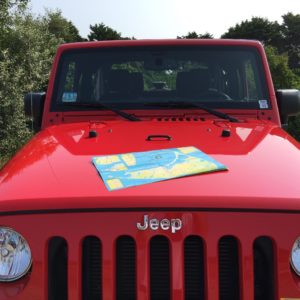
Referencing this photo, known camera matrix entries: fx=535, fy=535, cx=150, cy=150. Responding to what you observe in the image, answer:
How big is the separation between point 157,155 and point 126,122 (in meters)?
0.96

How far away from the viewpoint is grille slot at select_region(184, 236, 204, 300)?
2.14 meters

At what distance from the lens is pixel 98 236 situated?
6.89ft

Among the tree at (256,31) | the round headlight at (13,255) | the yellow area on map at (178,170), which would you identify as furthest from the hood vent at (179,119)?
the tree at (256,31)

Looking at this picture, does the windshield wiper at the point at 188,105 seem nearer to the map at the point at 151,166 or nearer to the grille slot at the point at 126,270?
the map at the point at 151,166

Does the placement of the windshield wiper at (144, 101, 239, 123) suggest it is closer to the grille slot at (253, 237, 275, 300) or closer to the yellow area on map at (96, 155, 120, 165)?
the yellow area on map at (96, 155, 120, 165)

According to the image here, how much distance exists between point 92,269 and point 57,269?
0.47 ft

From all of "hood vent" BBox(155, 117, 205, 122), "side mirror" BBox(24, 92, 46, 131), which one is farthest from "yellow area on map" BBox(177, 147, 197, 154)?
"side mirror" BBox(24, 92, 46, 131)

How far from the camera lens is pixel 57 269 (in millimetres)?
2191

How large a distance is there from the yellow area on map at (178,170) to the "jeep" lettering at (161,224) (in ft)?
1.04

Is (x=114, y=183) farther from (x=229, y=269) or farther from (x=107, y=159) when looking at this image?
(x=229, y=269)

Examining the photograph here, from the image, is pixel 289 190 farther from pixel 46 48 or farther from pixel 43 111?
pixel 46 48

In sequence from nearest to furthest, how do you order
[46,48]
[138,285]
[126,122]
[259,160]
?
1. [138,285]
2. [259,160]
3. [126,122]
4. [46,48]

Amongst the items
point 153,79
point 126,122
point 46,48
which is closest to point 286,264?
point 126,122

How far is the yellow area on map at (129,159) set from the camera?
260 centimetres
